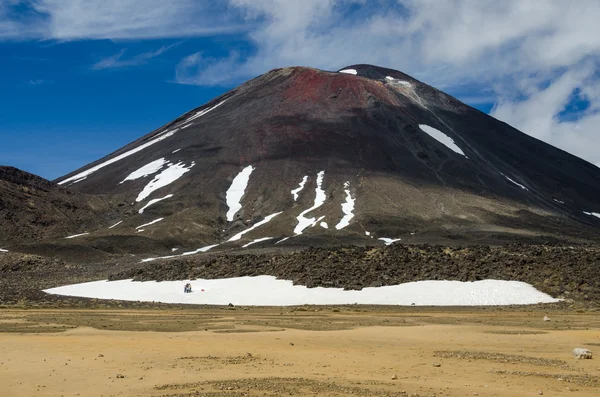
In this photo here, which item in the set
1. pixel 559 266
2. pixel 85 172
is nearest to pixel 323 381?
pixel 559 266

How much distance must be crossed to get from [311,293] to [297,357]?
3184 centimetres

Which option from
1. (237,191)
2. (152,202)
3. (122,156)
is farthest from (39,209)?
(122,156)

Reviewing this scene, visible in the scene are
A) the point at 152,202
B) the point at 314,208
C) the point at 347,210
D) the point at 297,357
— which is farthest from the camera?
the point at 152,202

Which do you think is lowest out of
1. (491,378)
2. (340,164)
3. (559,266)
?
(491,378)

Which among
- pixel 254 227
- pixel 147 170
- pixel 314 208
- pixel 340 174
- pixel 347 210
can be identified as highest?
pixel 147 170

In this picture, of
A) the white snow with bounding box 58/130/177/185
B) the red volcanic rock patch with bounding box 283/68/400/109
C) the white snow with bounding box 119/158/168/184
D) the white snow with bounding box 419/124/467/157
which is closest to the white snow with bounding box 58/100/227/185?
the white snow with bounding box 58/130/177/185

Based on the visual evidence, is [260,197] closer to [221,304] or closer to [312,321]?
[221,304]

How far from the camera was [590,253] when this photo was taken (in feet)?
197

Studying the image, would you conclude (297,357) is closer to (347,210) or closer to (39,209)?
(347,210)

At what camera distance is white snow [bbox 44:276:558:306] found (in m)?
48.9

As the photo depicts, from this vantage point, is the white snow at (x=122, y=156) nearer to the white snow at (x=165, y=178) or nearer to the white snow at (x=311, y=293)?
the white snow at (x=165, y=178)

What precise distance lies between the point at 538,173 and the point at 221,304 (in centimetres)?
13928

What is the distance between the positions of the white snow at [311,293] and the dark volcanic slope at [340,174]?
38.7m

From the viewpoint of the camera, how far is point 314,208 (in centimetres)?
12138
